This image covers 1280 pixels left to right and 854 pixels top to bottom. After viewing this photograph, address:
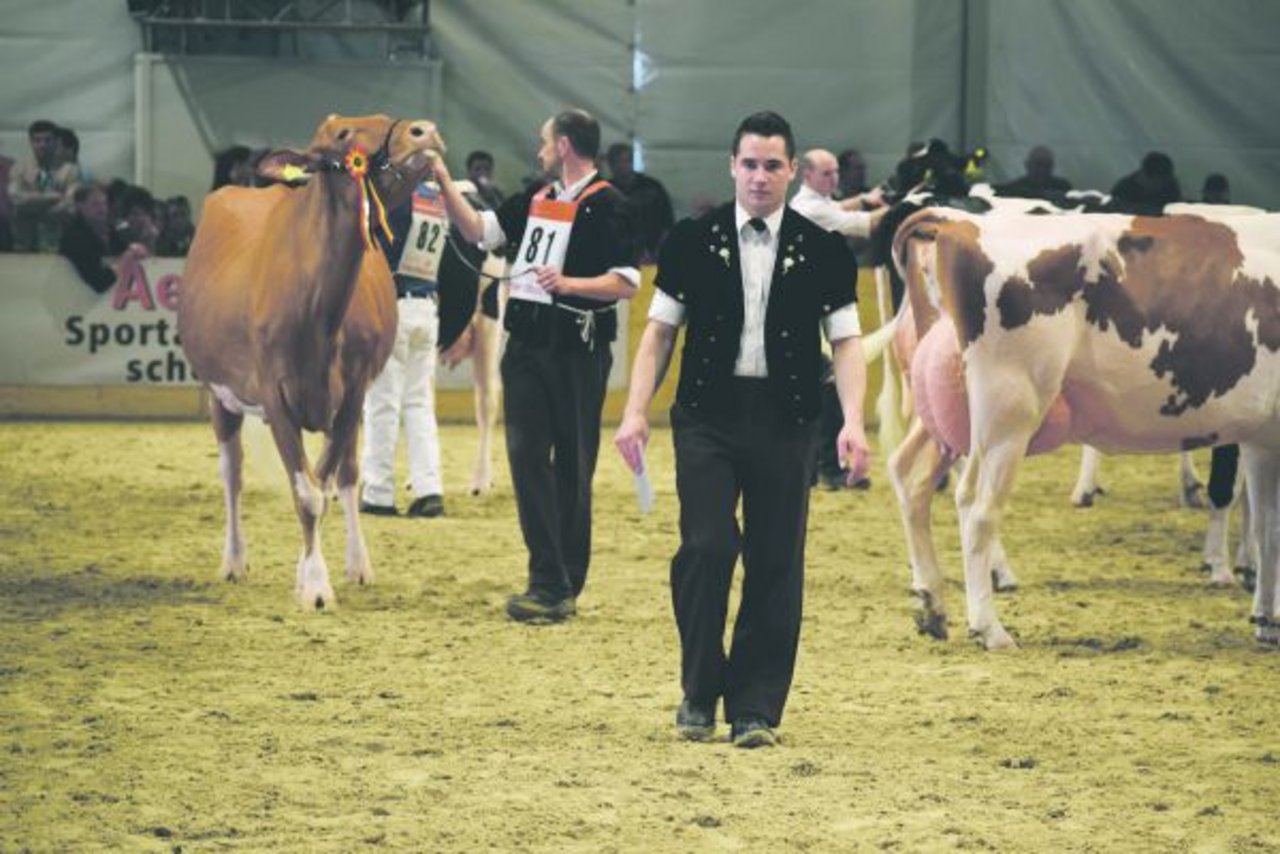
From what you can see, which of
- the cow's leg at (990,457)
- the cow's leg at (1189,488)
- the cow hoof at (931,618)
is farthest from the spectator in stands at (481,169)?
the cow's leg at (990,457)

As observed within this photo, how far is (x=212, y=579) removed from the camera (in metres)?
11.5

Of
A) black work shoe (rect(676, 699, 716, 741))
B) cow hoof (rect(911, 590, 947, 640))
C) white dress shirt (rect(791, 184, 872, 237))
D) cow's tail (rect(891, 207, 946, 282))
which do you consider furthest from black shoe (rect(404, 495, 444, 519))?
black work shoe (rect(676, 699, 716, 741))

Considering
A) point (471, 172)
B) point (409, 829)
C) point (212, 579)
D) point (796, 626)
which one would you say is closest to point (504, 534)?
point (212, 579)

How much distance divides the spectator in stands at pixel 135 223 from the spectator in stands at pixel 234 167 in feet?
3.09

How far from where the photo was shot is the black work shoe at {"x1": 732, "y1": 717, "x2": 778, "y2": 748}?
25.7 feet

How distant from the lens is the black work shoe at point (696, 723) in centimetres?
795

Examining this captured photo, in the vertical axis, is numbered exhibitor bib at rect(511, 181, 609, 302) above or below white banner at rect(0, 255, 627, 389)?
above

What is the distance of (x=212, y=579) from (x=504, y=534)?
7.03 ft

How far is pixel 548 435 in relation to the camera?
34.0ft

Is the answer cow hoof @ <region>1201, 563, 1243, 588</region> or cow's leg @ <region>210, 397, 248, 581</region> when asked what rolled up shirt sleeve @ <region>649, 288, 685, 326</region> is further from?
cow hoof @ <region>1201, 563, 1243, 588</region>

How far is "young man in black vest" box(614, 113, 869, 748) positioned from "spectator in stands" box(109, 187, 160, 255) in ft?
39.0

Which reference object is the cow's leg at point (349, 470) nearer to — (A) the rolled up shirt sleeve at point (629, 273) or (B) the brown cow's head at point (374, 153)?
(B) the brown cow's head at point (374, 153)

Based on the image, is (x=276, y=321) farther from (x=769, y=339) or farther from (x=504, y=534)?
(x=769, y=339)

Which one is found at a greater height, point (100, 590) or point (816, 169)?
point (816, 169)
